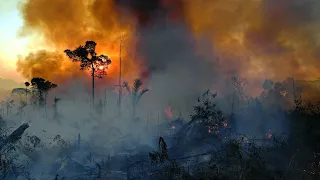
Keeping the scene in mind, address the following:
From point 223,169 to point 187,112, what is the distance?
38853 millimetres

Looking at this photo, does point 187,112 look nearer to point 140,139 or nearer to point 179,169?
point 140,139

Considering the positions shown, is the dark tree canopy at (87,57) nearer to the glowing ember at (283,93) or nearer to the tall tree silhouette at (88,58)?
the tall tree silhouette at (88,58)

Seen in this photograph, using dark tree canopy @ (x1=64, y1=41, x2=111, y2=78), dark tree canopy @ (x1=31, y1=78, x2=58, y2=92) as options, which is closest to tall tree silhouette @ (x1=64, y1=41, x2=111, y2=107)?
dark tree canopy @ (x1=64, y1=41, x2=111, y2=78)

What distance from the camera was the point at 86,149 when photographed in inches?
1059

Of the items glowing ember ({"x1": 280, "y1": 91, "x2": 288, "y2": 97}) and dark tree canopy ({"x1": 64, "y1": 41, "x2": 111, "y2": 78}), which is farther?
glowing ember ({"x1": 280, "y1": 91, "x2": 288, "y2": 97})

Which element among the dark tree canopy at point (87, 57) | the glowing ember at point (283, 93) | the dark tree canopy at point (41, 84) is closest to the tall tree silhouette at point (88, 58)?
the dark tree canopy at point (87, 57)

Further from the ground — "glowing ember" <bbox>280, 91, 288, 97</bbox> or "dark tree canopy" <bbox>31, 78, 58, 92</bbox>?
"dark tree canopy" <bbox>31, 78, 58, 92</bbox>

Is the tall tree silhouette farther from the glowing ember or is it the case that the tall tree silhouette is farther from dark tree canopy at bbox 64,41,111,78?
the glowing ember

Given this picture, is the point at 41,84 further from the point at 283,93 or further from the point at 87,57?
the point at 283,93

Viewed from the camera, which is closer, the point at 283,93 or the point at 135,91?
the point at 135,91

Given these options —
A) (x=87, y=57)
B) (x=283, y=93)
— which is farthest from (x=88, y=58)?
(x=283, y=93)

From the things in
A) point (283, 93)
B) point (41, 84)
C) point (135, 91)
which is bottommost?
point (283, 93)

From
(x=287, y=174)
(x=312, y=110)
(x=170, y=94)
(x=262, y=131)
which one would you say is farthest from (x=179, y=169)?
(x=170, y=94)

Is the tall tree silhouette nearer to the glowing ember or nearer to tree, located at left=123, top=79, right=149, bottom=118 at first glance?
tree, located at left=123, top=79, right=149, bottom=118
